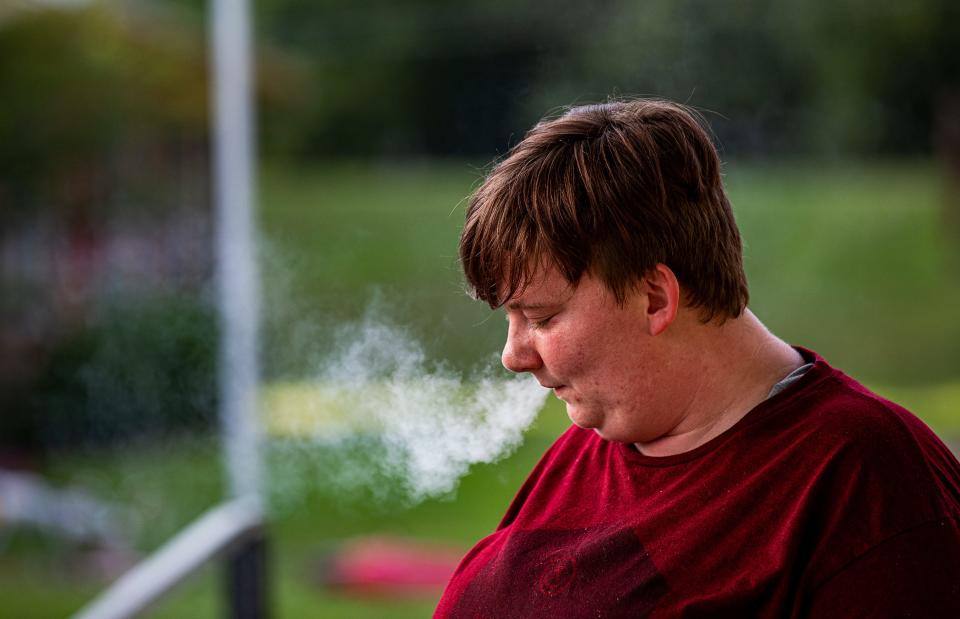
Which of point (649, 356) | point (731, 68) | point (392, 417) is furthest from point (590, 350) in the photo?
point (731, 68)

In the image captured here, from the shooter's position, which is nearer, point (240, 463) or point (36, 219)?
point (240, 463)

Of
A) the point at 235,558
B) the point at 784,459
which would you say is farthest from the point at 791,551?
the point at 235,558

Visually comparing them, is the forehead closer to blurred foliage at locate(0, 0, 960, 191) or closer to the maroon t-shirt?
the maroon t-shirt

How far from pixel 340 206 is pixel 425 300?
→ 66.1 inches

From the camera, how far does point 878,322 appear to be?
14.1 feet

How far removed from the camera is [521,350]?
1221mm

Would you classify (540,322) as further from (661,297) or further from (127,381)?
(127,381)

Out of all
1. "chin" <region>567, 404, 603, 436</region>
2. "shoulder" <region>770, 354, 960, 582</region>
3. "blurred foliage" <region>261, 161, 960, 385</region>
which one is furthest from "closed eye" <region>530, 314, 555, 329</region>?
"blurred foliage" <region>261, 161, 960, 385</region>

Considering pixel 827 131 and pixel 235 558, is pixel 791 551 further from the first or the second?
pixel 827 131

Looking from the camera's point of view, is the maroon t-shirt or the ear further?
the ear

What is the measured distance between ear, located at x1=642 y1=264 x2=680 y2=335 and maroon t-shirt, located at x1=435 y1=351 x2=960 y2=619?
14cm

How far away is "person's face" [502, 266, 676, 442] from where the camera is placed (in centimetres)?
115

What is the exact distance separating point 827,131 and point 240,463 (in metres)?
2.78

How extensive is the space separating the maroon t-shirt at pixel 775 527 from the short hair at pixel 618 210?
164mm
